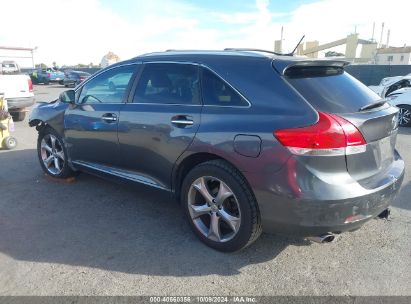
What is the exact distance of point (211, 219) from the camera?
128 inches

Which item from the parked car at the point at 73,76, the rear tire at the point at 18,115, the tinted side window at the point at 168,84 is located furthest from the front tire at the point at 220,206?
the parked car at the point at 73,76

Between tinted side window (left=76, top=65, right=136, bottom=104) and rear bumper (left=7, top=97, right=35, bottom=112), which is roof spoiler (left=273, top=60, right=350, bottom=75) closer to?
tinted side window (left=76, top=65, right=136, bottom=104)

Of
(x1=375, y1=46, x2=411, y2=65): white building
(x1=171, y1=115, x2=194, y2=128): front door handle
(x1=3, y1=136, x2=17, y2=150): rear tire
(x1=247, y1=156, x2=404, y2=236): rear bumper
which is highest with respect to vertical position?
(x1=375, y1=46, x2=411, y2=65): white building

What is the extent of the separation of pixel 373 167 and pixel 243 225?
1.14 meters

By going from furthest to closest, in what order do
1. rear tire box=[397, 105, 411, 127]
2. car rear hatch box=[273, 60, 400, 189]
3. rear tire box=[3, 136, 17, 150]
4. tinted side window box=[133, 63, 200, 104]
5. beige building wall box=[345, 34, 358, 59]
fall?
1. beige building wall box=[345, 34, 358, 59]
2. rear tire box=[397, 105, 411, 127]
3. rear tire box=[3, 136, 17, 150]
4. tinted side window box=[133, 63, 200, 104]
5. car rear hatch box=[273, 60, 400, 189]

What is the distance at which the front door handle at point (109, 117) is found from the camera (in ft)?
12.9

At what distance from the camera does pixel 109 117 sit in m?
4.00

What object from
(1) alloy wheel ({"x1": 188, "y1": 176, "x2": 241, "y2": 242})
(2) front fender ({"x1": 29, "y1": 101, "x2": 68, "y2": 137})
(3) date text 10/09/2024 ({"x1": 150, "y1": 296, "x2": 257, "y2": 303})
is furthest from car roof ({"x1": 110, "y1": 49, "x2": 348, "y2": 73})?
(3) date text 10/09/2024 ({"x1": 150, "y1": 296, "x2": 257, "y2": 303})

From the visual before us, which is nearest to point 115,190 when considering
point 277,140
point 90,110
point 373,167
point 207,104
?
point 90,110

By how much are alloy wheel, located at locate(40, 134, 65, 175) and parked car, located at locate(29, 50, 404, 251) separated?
1406 mm

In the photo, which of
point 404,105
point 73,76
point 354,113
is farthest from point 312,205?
point 73,76

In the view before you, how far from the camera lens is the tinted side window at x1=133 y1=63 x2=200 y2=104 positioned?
335 cm

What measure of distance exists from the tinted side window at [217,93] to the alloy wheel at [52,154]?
266 centimetres

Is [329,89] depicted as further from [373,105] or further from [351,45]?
[351,45]
